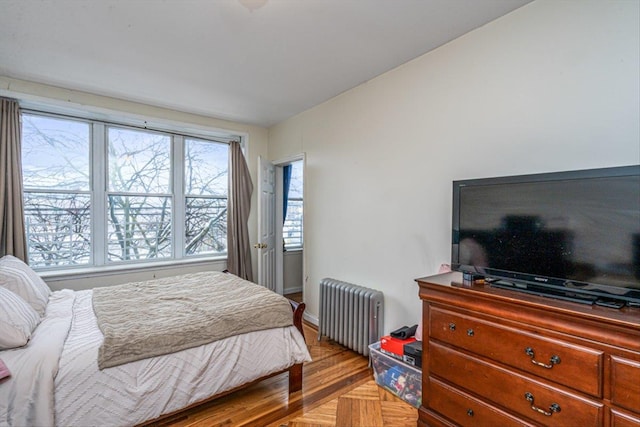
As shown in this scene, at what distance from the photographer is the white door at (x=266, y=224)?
3.90 meters

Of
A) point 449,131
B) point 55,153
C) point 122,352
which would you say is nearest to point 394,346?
point 449,131

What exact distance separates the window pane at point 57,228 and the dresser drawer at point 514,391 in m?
3.73

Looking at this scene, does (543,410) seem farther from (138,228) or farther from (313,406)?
(138,228)

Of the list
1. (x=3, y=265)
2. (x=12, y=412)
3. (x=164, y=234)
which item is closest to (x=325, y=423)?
(x=12, y=412)

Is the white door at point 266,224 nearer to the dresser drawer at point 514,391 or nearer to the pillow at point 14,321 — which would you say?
the pillow at point 14,321

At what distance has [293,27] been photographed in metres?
2.05

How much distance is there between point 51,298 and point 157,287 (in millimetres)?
773

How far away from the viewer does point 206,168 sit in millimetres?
4207

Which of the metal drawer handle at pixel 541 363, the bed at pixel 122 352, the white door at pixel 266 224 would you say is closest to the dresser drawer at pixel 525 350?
the metal drawer handle at pixel 541 363

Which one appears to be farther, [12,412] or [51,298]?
Result: [51,298]

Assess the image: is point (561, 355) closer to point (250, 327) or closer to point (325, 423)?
point (325, 423)

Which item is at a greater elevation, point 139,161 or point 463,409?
point 139,161

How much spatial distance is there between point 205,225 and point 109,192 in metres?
1.18

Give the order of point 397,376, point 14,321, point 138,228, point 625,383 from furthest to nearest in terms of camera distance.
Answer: point 138,228 < point 397,376 < point 14,321 < point 625,383
